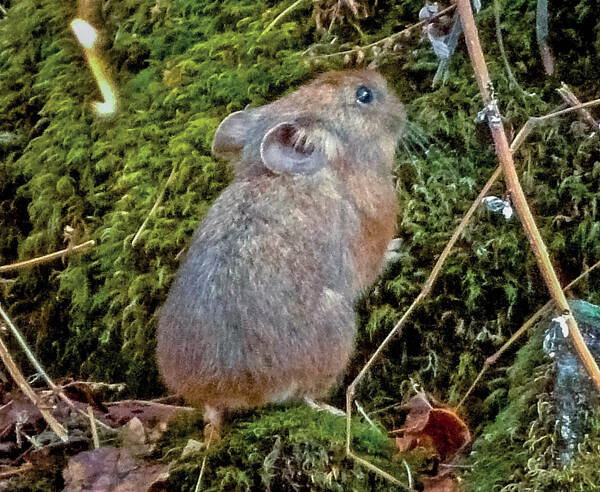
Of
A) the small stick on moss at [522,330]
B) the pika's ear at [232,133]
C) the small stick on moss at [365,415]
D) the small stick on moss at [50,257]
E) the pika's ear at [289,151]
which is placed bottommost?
the small stick on moss at [365,415]

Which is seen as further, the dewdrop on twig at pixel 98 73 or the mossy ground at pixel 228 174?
the dewdrop on twig at pixel 98 73

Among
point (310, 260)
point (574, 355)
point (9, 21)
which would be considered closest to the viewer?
point (574, 355)

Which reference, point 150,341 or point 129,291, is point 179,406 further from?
point 129,291

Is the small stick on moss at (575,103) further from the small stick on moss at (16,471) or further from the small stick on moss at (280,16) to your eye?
the small stick on moss at (16,471)

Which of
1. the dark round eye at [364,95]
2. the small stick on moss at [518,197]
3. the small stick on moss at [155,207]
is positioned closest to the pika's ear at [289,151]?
the dark round eye at [364,95]

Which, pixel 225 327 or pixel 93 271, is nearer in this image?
pixel 225 327

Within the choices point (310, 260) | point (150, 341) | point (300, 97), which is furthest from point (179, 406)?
point (300, 97)

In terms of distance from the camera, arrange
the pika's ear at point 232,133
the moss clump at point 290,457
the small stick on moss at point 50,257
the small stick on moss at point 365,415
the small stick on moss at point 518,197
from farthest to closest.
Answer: the small stick on moss at point 50,257 → the pika's ear at point 232,133 → the small stick on moss at point 365,415 → the moss clump at point 290,457 → the small stick on moss at point 518,197

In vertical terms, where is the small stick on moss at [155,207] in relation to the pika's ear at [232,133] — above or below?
below
